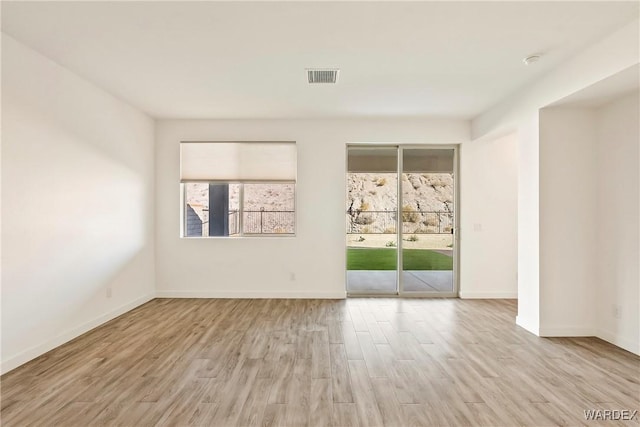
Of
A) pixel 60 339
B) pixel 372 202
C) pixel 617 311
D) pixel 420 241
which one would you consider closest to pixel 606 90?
pixel 617 311

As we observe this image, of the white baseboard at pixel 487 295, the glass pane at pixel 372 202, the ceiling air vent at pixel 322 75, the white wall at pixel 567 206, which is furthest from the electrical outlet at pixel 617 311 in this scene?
the ceiling air vent at pixel 322 75

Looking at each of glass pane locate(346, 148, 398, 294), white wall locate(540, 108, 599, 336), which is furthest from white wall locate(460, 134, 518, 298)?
white wall locate(540, 108, 599, 336)

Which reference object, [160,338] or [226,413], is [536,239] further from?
[160,338]

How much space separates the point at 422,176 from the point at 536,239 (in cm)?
205

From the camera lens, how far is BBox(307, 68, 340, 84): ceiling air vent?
10.3 ft

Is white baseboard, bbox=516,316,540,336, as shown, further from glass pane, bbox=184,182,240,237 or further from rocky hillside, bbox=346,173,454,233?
glass pane, bbox=184,182,240,237

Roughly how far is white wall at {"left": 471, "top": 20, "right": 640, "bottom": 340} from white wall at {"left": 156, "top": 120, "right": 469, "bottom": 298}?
125 cm

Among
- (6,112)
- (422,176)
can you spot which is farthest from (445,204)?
(6,112)

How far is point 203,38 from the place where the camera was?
2586 millimetres

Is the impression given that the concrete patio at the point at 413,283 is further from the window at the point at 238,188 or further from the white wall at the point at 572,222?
the white wall at the point at 572,222

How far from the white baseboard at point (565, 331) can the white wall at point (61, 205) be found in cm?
512

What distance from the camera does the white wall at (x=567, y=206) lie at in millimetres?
3398

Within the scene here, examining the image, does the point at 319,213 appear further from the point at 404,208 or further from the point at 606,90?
the point at 606,90

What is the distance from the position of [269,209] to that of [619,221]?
438 centimetres
